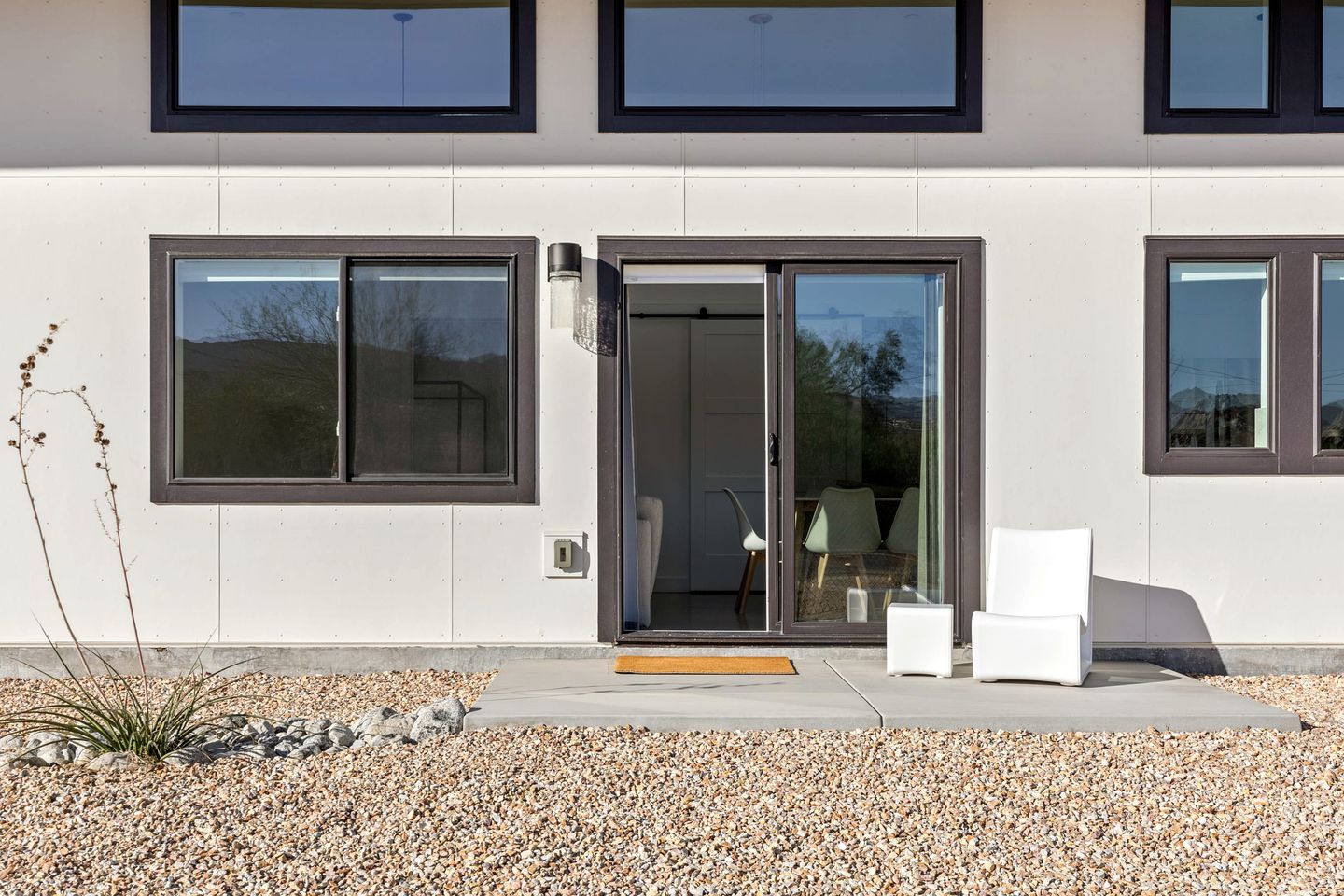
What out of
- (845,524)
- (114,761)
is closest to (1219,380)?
(845,524)

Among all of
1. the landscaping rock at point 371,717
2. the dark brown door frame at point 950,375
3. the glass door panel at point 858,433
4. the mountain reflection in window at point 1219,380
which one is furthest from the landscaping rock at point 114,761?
the mountain reflection in window at point 1219,380

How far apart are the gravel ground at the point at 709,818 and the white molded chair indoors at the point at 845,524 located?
1428 millimetres

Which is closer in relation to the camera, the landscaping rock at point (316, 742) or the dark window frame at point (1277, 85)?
the landscaping rock at point (316, 742)

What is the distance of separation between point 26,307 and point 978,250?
4.67 m

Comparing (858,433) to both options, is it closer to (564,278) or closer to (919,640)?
(919,640)

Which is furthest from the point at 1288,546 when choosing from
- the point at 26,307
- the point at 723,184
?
the point at 26,307

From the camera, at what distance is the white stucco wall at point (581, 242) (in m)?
5.19

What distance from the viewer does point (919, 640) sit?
4762mm

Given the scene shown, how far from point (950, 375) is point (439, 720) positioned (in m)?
2.92

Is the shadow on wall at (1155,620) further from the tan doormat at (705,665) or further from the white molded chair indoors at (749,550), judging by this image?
the white molded chair indoors at (749,550)

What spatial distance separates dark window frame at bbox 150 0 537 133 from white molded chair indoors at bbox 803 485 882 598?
7.77 ft

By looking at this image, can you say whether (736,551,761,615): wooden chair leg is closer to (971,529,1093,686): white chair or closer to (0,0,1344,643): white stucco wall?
(0,0,1344,643): white stucco wall

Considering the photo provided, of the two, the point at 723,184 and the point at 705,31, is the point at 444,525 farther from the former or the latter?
the point at 705,31

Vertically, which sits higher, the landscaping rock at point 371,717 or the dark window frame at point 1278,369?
the dark window frame at point 1278,369
